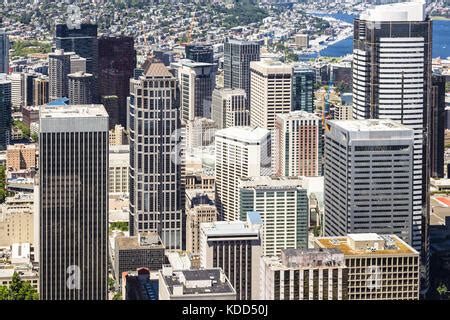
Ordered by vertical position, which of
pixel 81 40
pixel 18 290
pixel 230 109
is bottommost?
pixel 18 290

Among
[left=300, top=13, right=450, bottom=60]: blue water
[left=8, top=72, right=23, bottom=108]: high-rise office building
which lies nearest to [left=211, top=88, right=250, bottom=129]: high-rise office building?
[left=300, top=13, right=450, bottom=60]: blue water

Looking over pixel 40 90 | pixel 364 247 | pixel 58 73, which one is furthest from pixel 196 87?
pixel 364 247

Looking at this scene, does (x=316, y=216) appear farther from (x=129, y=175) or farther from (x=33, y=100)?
(x=33, y=100)

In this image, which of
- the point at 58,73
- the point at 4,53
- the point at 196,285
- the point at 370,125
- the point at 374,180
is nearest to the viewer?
the point at 196,285

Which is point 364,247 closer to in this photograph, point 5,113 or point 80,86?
point 80,86

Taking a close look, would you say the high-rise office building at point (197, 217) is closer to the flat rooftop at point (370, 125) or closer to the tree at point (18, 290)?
the flat rooftop at point (370, 125)

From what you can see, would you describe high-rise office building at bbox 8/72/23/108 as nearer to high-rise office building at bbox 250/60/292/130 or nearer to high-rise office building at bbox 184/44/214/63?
high-rise office building at bbox 184/44/214/63
